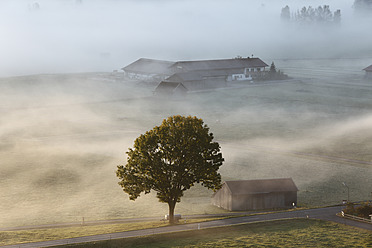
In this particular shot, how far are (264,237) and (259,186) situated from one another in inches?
726

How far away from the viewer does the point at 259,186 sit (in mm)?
65750

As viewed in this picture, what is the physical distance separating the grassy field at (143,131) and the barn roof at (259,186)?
2.93 meters

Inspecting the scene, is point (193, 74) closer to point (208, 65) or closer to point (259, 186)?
point (208, 65)

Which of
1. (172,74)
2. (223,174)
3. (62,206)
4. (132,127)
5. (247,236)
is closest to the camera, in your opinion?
(247,236)

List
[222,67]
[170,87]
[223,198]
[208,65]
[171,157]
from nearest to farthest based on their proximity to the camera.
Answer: [171,157] → [223,198] → [170,87] → [208,65] → [222,67]

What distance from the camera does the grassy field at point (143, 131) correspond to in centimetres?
6556

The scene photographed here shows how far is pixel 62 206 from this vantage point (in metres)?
63.2

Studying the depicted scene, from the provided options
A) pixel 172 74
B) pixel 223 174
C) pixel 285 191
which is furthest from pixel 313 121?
pixel 172 74

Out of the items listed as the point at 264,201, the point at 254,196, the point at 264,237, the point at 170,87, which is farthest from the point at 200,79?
the point at 264,237

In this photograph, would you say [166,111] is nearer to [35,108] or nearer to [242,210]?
[35,108]

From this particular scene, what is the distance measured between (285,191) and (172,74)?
12572 centimetres

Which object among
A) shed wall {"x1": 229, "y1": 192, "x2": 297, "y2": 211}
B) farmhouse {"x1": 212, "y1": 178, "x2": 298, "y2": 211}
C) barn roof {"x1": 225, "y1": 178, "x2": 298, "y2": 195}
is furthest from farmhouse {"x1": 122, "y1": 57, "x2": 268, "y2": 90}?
shed wall {"x1": 229, "y1": 192, "x2": 297, "y2": 211}

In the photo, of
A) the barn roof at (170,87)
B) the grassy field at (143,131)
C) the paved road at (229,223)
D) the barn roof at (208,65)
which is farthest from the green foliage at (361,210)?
the barn roof at (208,65)

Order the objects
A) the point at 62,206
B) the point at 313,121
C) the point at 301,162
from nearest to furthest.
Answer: the point at 62,206
the point at 301,162
the point at 313,121
